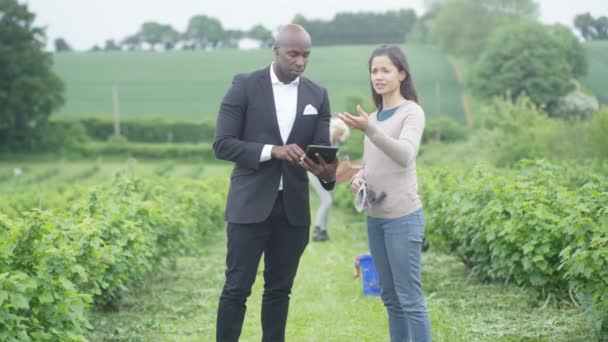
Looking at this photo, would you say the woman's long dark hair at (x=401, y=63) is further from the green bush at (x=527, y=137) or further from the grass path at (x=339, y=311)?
the green bush at (x=527, y=137)

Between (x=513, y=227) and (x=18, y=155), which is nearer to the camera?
(x=513, y=227)

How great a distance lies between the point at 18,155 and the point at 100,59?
91.7 ft

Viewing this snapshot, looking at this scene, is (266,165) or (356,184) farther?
(266,165)

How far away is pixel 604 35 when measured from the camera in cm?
1409

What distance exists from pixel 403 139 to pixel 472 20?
216ft

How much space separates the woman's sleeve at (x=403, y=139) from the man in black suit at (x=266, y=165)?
421 mm

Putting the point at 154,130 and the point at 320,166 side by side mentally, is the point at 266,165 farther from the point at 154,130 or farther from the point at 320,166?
the point at 154,130

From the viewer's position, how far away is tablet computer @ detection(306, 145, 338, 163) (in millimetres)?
4332

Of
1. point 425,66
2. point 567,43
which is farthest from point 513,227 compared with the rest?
point 425,66

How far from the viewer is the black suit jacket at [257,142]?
180 inches

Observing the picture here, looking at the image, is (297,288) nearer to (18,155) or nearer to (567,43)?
(18,155)

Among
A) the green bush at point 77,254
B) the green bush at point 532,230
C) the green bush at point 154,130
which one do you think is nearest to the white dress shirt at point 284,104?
the green bush at point 77,254

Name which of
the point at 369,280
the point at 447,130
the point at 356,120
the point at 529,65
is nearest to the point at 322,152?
the point at 356,120

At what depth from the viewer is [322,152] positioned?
437 cm
